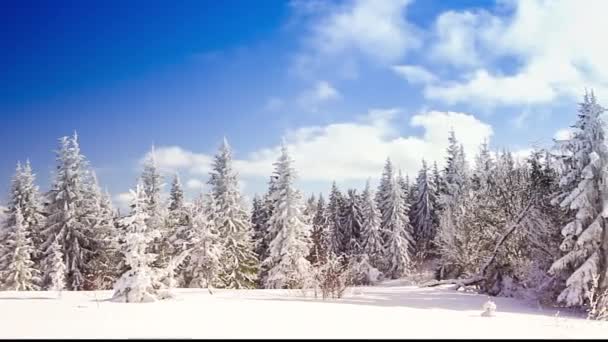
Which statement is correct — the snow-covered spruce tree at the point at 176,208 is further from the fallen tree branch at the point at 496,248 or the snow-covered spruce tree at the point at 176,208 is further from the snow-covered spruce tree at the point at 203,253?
the fallen tree branch at the point at 496,248

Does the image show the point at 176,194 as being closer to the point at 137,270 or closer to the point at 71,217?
the point at 71,217

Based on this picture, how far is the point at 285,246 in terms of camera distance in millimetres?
34594

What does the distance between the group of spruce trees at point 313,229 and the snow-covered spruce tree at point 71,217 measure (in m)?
0.09

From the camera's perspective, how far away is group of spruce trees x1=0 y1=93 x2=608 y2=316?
16.2m

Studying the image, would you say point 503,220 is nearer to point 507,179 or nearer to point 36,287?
point 507,179

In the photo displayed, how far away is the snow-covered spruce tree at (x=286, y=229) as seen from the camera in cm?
3409

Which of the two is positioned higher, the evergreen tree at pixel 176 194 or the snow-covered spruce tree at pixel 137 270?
the evergreen tree at pixel 176 194

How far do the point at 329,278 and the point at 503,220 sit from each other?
11.3m

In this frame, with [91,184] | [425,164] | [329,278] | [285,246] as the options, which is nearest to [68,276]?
[91,184]

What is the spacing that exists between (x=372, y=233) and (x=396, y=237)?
262 centimetres

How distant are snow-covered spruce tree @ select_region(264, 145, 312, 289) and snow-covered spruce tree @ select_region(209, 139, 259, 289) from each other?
2011 mm

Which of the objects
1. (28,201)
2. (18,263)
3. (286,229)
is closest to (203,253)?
(286,229)

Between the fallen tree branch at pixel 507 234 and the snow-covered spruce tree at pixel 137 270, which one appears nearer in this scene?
the snow-covered spruce tree at pixel 137 270

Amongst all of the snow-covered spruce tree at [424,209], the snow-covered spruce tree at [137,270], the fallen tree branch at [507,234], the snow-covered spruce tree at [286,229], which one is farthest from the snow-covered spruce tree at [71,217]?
the snow-covered spruce tree at [424,209]
